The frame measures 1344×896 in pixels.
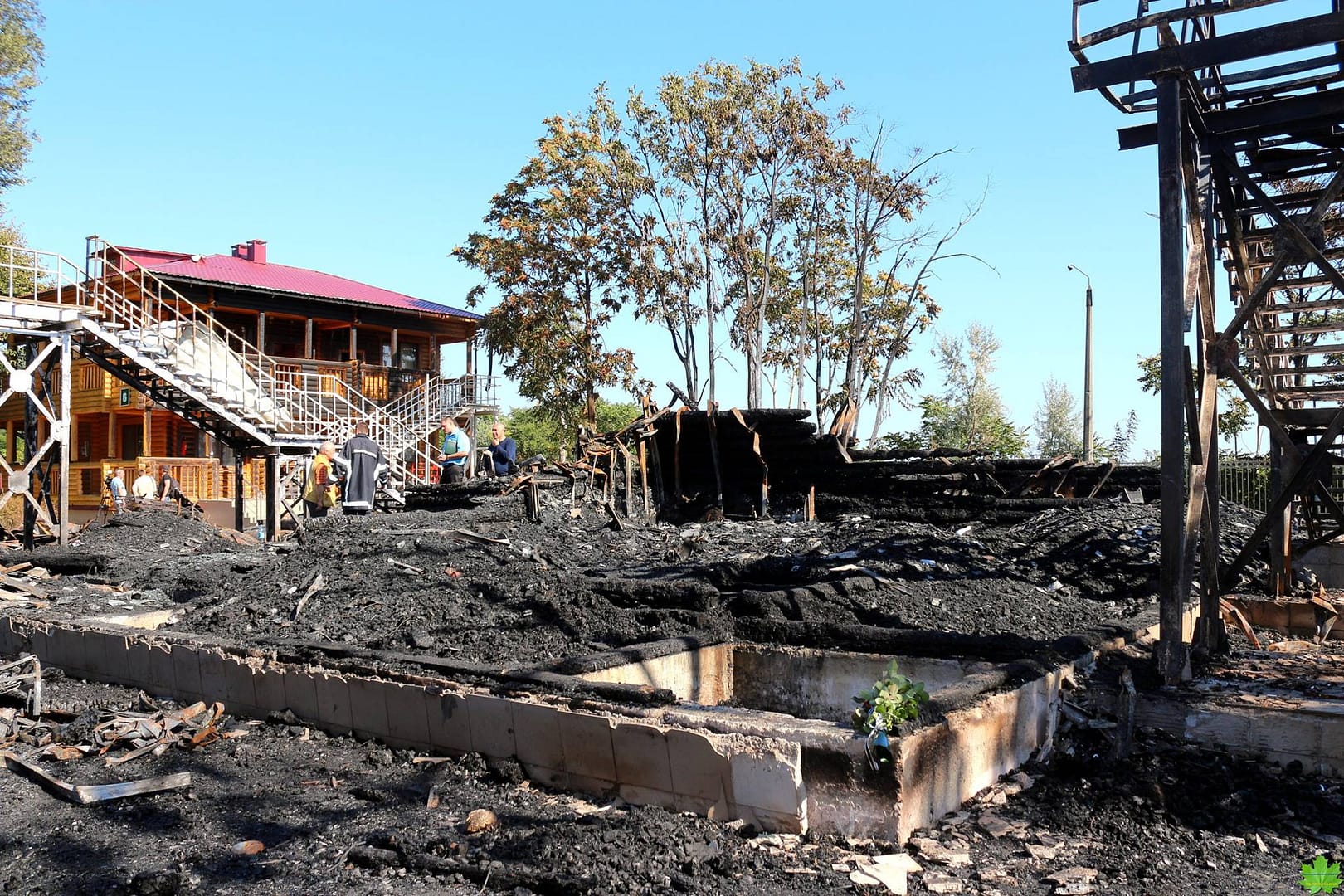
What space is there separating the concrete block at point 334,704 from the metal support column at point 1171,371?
15.6 ft

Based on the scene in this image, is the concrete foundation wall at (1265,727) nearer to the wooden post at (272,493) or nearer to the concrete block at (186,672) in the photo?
the concrete block at (186,672)

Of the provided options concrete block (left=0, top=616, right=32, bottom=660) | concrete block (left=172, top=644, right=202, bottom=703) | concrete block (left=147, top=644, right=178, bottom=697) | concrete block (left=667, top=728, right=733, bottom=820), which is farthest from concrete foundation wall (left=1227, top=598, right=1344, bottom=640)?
concrete block (left=0, top=616, right=32, bottom=660)

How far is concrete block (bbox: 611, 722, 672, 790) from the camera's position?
4.47m

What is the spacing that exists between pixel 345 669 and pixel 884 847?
345cm

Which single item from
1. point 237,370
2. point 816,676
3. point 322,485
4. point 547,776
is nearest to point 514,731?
point 547,776

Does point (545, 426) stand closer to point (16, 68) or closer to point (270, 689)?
point (16, 68)

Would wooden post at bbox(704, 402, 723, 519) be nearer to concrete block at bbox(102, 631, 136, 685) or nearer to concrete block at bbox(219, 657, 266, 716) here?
concrete block at bbox(102, 631, 136, 685)

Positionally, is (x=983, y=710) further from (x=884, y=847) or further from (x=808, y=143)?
(x=808, y=143)

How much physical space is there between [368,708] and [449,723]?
66cm

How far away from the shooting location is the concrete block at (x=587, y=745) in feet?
15.2

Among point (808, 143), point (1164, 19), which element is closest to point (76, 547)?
point (1164, 19)

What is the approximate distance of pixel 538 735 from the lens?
4.91 metres

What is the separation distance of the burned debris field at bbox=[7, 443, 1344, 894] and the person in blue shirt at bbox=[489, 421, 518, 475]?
4130 mm

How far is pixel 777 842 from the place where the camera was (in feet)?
13.4
